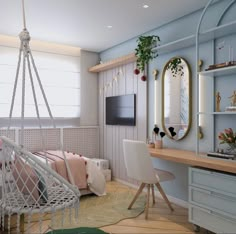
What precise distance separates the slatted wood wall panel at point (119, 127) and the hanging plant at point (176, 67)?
59cm

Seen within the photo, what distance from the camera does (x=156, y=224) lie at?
291 cm

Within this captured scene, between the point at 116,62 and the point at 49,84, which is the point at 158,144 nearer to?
the point at 116,62

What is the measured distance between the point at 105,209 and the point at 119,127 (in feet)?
5.68

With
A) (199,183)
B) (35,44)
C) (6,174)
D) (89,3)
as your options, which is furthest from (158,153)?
(35,44)

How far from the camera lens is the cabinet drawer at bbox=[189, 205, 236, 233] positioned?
2.33m

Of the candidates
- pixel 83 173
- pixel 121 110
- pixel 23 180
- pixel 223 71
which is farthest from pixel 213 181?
pixel 121 110

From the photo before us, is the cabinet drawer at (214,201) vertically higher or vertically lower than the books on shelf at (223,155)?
lower

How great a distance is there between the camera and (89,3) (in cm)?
307

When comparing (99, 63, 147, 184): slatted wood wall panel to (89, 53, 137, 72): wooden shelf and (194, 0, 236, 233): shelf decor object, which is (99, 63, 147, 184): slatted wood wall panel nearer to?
(89, 53, 137, 72): wooden shelf

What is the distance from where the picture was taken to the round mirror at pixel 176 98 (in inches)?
135

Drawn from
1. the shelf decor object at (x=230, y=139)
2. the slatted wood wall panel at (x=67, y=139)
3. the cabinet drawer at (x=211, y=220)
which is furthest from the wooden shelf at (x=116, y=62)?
the cabinet drawer at (x=211, y=220)

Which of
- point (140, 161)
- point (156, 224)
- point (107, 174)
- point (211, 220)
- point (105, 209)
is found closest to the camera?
point (211, 220)

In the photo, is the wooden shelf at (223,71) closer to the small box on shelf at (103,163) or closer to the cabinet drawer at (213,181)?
the cabinet drawer at (213,181)

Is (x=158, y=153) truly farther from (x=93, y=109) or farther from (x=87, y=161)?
(x=93, y=109)
